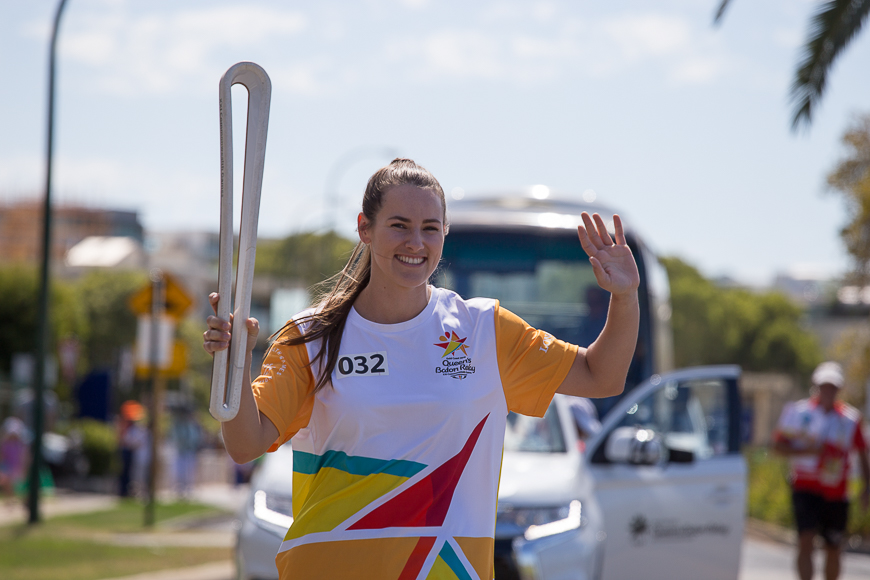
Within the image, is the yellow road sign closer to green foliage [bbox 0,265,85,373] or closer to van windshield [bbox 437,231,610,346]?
van windshield [bbox 437,231,610,346]

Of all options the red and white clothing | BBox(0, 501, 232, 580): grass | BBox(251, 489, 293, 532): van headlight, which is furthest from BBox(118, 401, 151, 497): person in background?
BBox(251, 489, 293, 532): van headlight

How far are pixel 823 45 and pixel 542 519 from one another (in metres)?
6.75

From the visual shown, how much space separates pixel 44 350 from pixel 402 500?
43.1ft

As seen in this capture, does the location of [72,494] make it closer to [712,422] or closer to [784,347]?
[712,422]

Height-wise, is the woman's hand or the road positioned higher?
the woman's hand

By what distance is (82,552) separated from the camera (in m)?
10.4

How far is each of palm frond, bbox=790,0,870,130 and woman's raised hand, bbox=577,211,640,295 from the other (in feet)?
27.0

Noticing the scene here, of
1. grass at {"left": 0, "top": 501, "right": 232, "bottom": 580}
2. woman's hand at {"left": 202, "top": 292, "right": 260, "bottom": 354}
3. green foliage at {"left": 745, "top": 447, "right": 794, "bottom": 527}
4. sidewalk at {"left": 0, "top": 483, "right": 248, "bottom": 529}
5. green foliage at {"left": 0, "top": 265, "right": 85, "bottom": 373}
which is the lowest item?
sidewalk at {"left": 0, "top": 483, "right": 248, "bottom": 529}

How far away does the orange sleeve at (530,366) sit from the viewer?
2.79 m

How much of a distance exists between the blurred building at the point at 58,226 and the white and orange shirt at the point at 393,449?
64.8 m

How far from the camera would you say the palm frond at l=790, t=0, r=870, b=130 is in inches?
392

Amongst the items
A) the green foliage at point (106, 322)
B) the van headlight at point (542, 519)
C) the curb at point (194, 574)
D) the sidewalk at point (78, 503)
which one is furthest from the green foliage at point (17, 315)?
the van headlight at point (542, 519)

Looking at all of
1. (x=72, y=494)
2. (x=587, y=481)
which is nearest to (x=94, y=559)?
(x=587, y=481)

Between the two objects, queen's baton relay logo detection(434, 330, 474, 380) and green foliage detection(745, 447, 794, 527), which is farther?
green foliage detection(745, 447, 794, 527)
